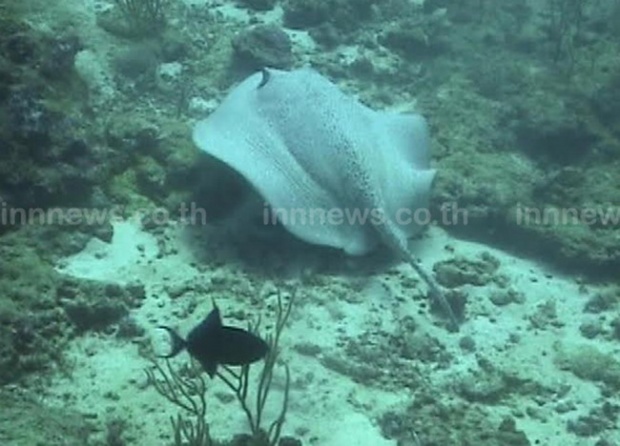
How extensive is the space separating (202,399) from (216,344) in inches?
34.8

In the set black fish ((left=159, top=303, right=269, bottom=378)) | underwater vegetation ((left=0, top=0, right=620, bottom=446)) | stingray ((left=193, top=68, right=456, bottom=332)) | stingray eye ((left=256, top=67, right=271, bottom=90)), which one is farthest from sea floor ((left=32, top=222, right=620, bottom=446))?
stingray eye ((left=256, top=67, right=271, bottom=90))

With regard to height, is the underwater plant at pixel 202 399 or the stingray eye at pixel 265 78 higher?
the stingray eye at pixel 265 78

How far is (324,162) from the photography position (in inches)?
269

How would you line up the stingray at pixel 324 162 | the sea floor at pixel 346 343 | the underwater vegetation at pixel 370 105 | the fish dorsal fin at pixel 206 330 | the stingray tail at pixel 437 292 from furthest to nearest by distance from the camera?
the stingray at pixel 324 162 < the stingray tail at pixel 437 292 < the underwater vegetation at pixel 370 105 < the sea floor at pixel 346 343 < the fish dorsal fin at pixel 206 330

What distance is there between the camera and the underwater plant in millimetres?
4445

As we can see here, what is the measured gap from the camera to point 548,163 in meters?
8.76

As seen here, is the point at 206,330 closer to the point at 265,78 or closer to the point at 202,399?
the point at 202,399

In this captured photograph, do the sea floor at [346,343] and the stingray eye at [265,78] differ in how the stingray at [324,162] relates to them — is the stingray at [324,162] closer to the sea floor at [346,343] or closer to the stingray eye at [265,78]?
the stingray eye at [265,78]

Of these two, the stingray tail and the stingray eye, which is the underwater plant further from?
the stingray eye

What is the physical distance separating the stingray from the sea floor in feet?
1.32

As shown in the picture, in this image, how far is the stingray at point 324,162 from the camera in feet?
21.5

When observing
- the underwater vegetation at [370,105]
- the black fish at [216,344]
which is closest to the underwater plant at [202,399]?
the underwater vegetation at [370,105]

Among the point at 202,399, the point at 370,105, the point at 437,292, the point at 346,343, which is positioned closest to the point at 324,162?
the point at 437,292

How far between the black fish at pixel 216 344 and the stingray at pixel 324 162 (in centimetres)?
253
